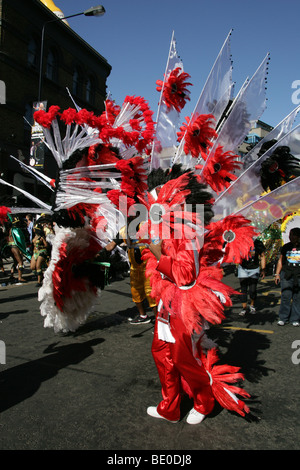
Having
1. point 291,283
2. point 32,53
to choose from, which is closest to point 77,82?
point 32,53

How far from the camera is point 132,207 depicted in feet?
9.25

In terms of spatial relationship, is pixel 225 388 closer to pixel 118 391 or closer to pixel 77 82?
pixel 118 391

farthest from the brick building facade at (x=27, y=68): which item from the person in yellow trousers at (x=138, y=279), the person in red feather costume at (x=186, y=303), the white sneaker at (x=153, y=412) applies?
the white sneaker at (x=153, y=412)

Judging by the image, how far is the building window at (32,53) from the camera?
1653 centimetres

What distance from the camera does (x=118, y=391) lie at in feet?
10.1

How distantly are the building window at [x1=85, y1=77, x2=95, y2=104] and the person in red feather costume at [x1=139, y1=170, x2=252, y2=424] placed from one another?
20.9m

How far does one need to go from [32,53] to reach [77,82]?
154 inches

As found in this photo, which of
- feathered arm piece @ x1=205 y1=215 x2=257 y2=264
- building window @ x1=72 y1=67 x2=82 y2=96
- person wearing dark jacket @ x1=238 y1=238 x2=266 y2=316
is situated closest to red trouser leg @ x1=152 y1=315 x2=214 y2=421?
feathered arm piece @ x1=205 y1=215 x2=257 y2=264

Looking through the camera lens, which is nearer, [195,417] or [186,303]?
[186,303]

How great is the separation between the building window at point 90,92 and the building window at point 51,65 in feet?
9.77

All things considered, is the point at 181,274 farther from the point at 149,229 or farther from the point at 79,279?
the point at 79,279

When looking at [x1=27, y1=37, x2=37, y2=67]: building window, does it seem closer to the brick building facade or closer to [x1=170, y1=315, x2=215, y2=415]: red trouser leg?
the brick building facade
